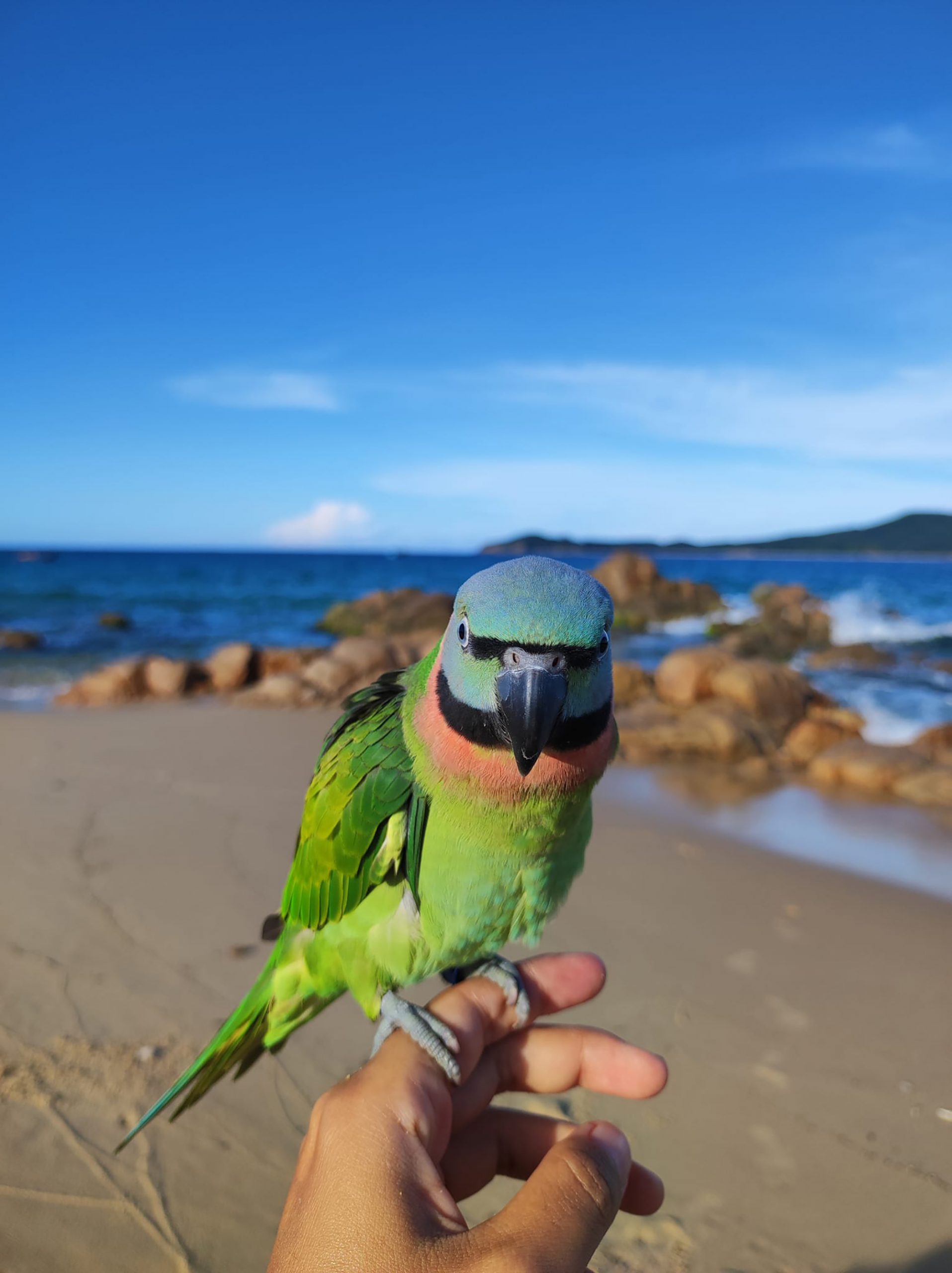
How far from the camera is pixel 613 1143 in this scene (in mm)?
1974

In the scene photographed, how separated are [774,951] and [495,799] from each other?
3.65 m

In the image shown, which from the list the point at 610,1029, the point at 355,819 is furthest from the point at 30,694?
the point at 355,819

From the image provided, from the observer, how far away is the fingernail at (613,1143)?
1936 millimetres

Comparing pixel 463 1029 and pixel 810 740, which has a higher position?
pixel 463 1029

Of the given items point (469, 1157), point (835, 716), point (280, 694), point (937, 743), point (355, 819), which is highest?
point (355, 819)

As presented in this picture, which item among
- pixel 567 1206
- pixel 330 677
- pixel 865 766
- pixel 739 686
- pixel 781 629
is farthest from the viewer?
pixel 781 629

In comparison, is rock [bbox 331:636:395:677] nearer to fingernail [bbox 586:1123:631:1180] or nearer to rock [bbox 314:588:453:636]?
rock [bbox 314:588:453:636]

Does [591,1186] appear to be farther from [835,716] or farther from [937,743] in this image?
[835,716]

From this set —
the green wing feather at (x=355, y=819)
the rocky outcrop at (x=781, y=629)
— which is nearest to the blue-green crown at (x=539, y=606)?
the green wing feather at (x=355, y=819)

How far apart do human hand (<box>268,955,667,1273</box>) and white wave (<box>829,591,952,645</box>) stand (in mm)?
22582

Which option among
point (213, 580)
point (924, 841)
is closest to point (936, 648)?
point (924, 841)

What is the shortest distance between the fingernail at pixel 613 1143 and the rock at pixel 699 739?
764 cm

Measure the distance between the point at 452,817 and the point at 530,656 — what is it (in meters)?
0.64

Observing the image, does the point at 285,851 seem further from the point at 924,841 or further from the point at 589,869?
the point at 924,841
